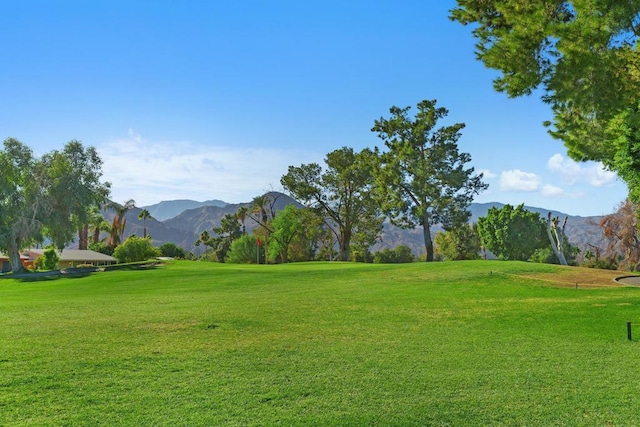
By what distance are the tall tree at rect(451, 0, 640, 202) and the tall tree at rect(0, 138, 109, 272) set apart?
45.1 m

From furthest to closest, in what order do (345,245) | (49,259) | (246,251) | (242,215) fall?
(242,215) → (246,251) → (345,245) → (49,259)

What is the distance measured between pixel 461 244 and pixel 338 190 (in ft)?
64.7

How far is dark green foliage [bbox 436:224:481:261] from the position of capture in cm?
6794

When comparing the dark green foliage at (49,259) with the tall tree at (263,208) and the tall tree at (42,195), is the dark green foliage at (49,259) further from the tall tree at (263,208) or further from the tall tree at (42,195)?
the tall tree at (263,208)

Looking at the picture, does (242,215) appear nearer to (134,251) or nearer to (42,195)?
(134,251)

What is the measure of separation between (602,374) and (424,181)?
42406mm

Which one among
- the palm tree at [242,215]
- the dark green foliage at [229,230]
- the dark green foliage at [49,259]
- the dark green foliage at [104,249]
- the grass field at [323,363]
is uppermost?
the palm tree at [242,215]

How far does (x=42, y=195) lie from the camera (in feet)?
157

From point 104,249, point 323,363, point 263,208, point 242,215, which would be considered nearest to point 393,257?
point 263,208

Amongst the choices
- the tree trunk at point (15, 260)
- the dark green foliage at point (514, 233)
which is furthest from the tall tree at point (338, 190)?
the tree trunk at point (15, 260)

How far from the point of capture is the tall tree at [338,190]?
6309cm

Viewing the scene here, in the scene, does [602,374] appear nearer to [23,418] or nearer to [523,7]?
[23,418]

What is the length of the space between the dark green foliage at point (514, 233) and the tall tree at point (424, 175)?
10.1m

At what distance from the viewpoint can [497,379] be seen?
656 cm
